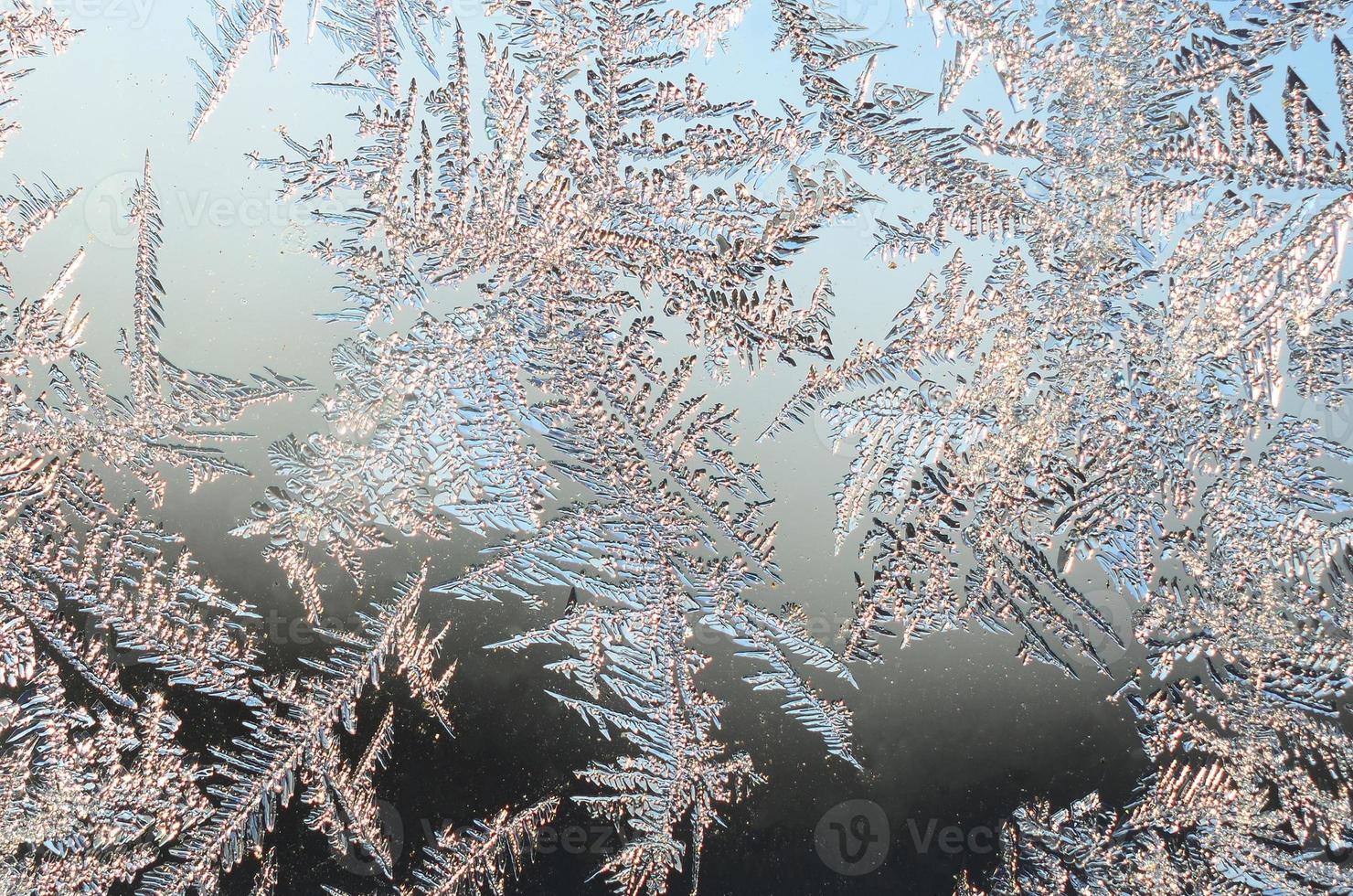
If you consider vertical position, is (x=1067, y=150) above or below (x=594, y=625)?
above

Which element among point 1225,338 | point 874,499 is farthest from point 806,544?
point 1225,338

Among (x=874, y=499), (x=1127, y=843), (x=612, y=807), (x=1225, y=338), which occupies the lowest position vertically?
(x=612, y=807)

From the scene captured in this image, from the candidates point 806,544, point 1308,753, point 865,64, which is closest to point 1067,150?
point 865,64

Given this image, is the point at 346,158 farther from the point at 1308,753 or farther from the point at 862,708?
the point at 1308,753

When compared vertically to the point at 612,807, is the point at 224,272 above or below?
above

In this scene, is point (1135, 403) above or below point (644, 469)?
above

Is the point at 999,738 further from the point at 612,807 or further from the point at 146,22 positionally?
the point at 146,22
